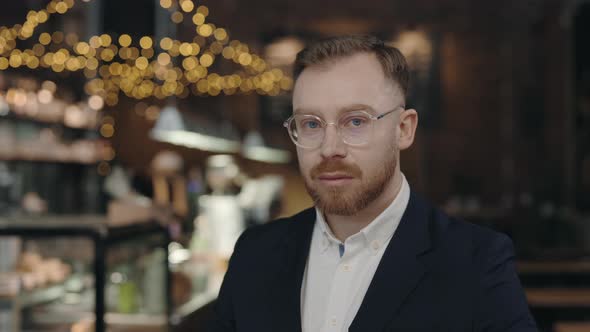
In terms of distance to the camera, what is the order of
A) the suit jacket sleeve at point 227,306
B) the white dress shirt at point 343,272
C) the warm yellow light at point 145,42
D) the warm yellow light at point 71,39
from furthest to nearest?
the warm yellow light at point 71,39, the warm yellow light at point 145,42, the suit jacket sleeve at point 227,306, the white dress shirt at point 343,272

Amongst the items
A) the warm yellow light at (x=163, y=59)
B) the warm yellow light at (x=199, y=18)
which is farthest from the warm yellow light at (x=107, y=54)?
the warm yellow light at (x=199, y=18)

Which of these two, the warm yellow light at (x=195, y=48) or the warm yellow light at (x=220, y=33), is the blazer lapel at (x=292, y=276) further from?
the warm yellow light at (x=195, y=48)

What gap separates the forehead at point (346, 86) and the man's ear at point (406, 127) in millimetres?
48

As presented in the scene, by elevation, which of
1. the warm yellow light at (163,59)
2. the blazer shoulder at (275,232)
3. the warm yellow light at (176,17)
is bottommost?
the blazer shoulder at (275,232)

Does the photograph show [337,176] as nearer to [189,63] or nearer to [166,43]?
[166,43]

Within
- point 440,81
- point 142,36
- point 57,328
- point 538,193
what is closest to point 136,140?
point 142,36

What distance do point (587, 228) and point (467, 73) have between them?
409 centimetres

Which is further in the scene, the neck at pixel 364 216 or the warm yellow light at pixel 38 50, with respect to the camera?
the warm yellow light at pixel 38 50

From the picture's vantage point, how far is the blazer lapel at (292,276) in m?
1.39

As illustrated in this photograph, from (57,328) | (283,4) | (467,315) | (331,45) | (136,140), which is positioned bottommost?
(57,328)

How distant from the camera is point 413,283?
1337 millimetres

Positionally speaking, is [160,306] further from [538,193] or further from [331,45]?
[538,193]

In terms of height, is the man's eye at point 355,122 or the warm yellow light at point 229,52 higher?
the warm yellow light at point 229,52

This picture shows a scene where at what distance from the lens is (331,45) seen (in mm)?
1351
